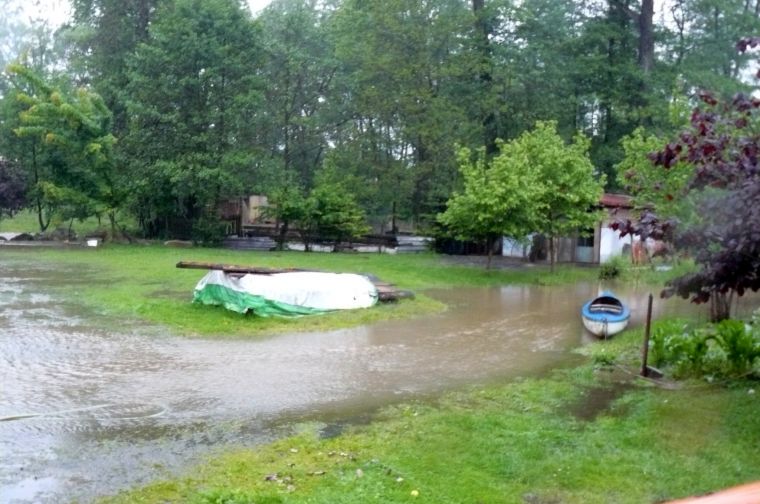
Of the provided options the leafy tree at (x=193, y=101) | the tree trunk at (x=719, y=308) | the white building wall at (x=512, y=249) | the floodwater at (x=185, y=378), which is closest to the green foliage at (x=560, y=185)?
the white building wall at (x=512, y=249)

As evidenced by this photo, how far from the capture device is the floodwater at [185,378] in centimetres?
746

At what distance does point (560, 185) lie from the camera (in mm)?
24547

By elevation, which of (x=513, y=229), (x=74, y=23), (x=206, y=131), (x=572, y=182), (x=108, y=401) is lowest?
(x=108, y=401)

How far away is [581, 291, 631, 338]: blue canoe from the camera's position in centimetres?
1481

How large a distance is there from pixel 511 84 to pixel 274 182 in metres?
11.5

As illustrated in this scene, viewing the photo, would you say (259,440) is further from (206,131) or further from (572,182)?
(206,131)

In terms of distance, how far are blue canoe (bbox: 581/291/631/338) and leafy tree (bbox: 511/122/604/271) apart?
8.66m

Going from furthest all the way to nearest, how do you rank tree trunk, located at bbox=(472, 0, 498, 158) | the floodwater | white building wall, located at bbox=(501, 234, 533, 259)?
tree trunk, located at bbox=(472, 0, 498, 158), white building wall, located at bbox=(501, 234, 533, 259), the floodwater

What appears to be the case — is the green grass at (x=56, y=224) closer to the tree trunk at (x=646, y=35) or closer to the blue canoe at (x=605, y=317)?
the tree trunk at (x=646, y=35)

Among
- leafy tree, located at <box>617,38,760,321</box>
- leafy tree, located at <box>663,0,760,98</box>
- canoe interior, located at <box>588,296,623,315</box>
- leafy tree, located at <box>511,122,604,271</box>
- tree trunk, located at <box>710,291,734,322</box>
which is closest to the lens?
leafy tree, located at <box>617,38,760,321</box>

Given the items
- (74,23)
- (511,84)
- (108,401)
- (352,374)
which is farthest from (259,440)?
(74,23)

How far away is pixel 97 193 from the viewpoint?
3266 cm

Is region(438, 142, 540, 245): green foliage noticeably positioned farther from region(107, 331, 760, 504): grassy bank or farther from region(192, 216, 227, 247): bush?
region(107, 331, 760, 504): grassy bank

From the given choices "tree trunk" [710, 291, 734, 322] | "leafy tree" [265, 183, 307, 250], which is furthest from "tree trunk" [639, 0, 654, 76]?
"tree trunk" [710, 291, 734, 322]
